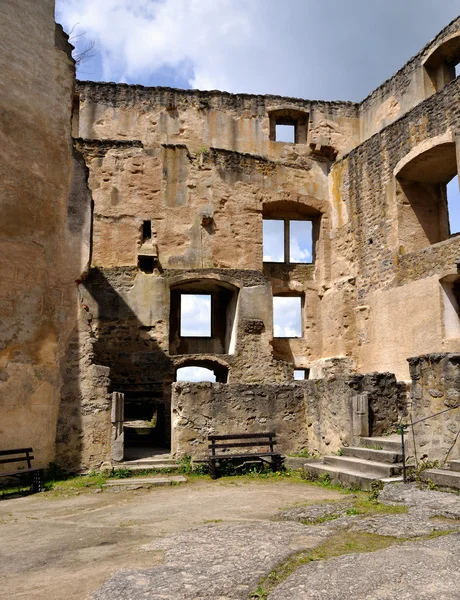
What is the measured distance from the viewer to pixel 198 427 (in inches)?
386

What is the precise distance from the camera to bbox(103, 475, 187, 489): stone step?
832 cm

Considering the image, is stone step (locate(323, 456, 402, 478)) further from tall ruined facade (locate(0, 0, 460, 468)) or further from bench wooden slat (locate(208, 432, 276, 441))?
bench wooden slat (locate(208, 432, 276, 441))

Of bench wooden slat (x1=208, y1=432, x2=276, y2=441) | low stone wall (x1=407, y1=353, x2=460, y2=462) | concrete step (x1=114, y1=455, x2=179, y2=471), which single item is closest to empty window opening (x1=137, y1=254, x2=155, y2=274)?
concrete step (x1=114, y1=455, x2=179, y2=471)

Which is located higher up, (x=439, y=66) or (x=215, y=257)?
(x=439, y=66)

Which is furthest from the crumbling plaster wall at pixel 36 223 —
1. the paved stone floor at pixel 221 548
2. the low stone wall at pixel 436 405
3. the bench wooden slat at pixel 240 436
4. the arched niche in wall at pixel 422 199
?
the arched niche in wall at pixel 422 199

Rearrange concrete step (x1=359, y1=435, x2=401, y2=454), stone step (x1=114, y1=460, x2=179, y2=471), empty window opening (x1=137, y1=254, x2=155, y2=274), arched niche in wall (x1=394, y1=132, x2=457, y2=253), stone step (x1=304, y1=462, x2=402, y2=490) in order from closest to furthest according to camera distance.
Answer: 1. stone step (x1=304, y1=462, x2=402, y2=490)
2. concrete step (x1=359, y1=435, x2=401, y2=454)
3. stone step (x1=114, y1=460, x2=179, y2=471)
4. arched niche in wall (x1=394, y1=132, x2=457, y2=253)
5. empty window opening (x1=137, y1=254, x2=155, y2=274)

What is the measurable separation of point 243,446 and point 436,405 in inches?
144

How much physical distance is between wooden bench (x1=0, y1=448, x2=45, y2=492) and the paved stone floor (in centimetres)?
90

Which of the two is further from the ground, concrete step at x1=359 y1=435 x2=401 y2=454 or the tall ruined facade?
the tall ruined facade

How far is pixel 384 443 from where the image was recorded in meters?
7.92

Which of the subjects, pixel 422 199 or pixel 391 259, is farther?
pixel 422 199

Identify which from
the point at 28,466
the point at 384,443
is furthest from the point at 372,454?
the point at 28,466

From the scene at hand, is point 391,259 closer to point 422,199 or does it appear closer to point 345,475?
point 422,199

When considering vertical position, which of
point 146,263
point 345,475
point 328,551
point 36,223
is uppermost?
point 146,263
